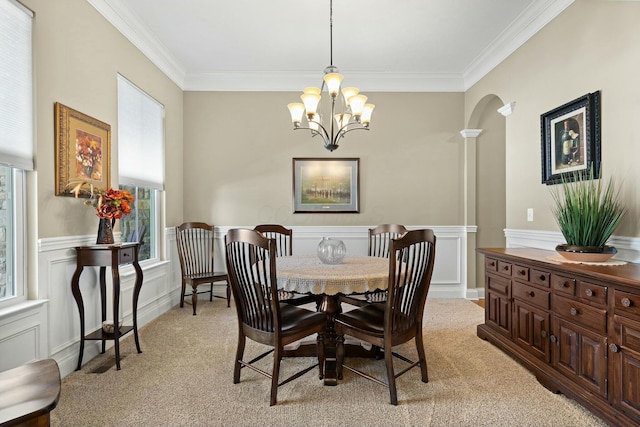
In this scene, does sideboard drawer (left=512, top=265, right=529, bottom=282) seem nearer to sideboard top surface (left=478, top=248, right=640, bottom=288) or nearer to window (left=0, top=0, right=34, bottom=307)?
sideboard top surface (left=478, top=248, right=640, bottom=288)

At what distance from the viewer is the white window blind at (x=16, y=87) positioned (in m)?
2.09

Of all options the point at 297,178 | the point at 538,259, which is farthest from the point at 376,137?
the point at 538,259

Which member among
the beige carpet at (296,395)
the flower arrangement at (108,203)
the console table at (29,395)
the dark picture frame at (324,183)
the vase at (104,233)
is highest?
the dark picture frame at (324,183)

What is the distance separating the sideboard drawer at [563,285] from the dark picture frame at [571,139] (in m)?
0.87

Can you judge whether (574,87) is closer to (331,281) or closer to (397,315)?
(397,315)

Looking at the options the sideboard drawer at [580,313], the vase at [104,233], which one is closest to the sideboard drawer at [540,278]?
the sideboard drawer at [580,313]

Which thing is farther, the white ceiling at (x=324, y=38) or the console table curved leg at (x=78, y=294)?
the white ceiling at (x=324, y=38)

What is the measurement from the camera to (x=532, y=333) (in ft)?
8.41

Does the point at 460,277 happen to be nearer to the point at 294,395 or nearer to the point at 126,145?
the point at 294,395

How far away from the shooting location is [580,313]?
6.96ft

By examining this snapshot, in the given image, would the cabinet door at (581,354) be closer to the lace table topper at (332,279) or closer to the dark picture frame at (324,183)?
the lace table topper at (332,279)

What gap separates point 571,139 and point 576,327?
4.96ft

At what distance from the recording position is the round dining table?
7.22 feet

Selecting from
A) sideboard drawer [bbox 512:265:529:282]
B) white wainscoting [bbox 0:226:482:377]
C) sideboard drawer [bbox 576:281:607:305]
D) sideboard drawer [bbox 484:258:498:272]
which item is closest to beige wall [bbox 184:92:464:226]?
white wainscoting [bbox 0:226:482:377]
